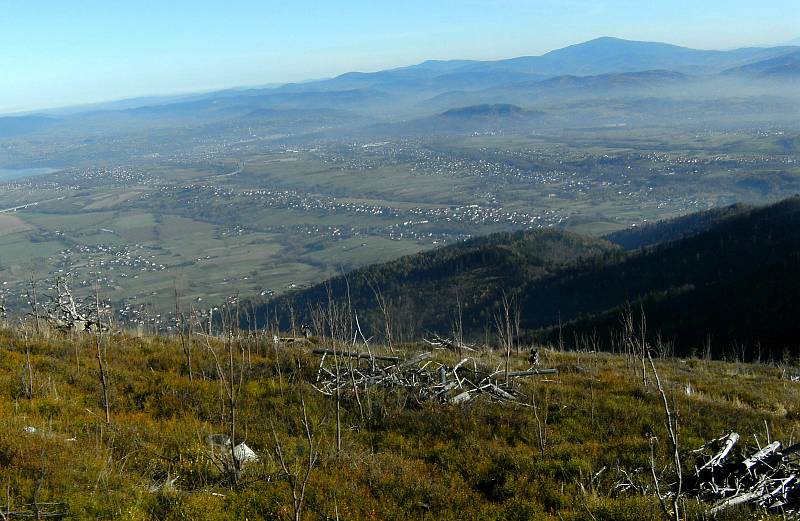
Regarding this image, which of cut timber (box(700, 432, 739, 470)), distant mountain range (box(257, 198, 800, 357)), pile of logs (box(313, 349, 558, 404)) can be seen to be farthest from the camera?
distant mountain range (box(257, 198, 800, 357))

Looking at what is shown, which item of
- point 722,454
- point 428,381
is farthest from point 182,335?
point 722,454

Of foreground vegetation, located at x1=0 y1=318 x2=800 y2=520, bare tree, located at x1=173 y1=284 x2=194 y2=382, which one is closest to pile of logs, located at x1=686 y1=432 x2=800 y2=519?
foreground vegetation, located at x1=0 y1=318 x2=800 y2=520

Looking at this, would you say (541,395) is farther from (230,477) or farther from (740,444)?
(230,477)

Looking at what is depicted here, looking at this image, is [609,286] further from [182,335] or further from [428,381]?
[182,335]

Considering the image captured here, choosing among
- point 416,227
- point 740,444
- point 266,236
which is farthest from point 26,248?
point 740,444

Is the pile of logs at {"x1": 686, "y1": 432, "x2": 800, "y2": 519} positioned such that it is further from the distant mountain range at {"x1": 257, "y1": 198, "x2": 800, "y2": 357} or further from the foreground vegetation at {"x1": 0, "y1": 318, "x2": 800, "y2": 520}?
the distant mountain range at {"x1": 257, "y1": 198, "x2": 800, "y2": 357}

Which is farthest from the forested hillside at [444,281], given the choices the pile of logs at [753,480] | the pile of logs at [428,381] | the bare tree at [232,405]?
the pile of logs at [753,480]
